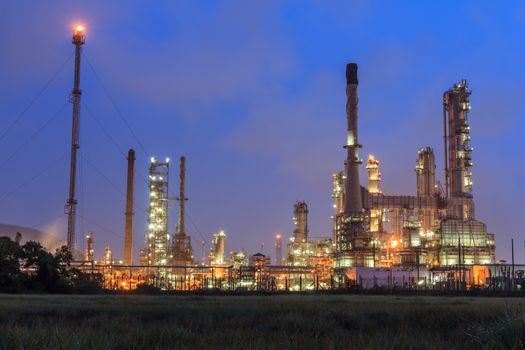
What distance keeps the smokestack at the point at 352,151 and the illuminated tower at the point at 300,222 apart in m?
27.8

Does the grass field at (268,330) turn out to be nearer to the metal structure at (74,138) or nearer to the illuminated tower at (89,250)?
the metal structure at (74,138)

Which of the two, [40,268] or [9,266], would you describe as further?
[40,268]

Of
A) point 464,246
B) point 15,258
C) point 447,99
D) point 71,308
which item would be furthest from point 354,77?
point 71,308

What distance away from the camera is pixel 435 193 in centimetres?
10531

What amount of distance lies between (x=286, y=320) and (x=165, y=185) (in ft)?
319

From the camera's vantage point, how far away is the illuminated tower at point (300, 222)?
125125 mm

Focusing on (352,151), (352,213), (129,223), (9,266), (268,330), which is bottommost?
(268,330)

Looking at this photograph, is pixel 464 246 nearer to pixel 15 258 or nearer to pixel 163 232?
pixel 163 232

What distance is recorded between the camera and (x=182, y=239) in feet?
392

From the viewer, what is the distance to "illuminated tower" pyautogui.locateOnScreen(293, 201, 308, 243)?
125 meters

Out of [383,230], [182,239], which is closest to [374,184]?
[383,230]

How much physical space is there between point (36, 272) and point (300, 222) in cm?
8112

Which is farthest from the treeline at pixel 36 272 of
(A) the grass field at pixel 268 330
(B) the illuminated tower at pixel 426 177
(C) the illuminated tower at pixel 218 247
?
(C) the illuminated tower at pixel 218 247

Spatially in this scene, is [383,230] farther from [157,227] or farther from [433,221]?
[157,227]
